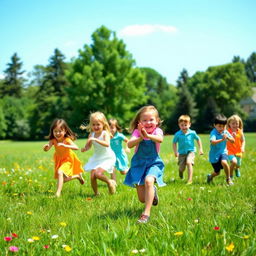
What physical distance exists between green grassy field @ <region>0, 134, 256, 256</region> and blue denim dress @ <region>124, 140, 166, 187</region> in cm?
43

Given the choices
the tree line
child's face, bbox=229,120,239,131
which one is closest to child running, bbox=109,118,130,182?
child's face, bbox=229,120,239,131

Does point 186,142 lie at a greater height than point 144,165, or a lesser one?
greater

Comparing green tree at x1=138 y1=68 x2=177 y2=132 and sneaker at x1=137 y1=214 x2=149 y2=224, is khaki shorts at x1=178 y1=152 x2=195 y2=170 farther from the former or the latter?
green tree at x1=138 y1=68 x2=177 y2=132

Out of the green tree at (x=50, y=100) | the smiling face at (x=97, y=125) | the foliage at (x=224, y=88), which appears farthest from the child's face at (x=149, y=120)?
the foliage at (x=224, y=88)

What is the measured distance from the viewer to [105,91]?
162 ft

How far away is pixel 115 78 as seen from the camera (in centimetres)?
4781

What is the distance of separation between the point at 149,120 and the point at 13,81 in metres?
80.5

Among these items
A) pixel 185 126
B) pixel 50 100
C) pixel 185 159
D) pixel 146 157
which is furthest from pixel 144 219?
pixel 50 100

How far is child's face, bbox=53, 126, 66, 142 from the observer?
6.58 metres

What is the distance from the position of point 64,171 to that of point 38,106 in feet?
184

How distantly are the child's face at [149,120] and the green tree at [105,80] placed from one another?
42.5 m

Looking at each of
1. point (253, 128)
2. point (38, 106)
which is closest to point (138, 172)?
point (253, 128)

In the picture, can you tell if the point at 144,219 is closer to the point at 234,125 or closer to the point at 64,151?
the point at 64,151

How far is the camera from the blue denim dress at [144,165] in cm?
461
